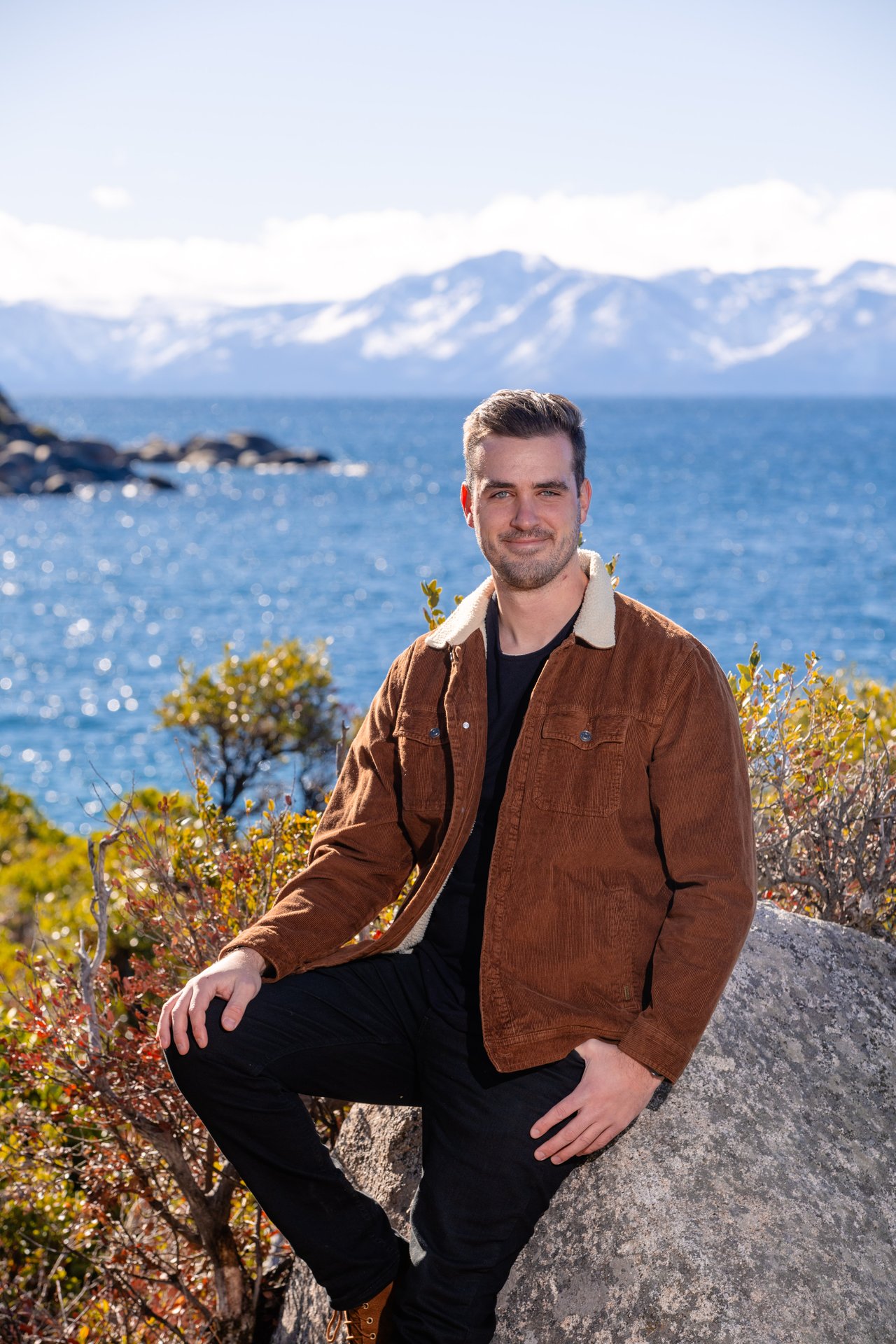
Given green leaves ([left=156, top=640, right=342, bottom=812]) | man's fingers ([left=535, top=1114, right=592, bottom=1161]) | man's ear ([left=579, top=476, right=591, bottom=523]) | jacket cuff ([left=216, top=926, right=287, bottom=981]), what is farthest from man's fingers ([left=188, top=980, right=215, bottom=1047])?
green leaves ([left=156, top=640, right=342, bottom=812])

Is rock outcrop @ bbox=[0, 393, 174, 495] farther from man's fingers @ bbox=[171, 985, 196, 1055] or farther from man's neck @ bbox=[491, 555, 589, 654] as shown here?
man's fingers @ bbox=[171, 985, 196, 1055]

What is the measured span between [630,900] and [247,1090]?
1097mm

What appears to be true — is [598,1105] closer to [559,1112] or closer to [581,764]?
[559,1112]

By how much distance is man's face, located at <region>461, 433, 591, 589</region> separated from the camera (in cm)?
352

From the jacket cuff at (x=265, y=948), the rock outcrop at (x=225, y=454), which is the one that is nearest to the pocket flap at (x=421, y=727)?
the jacket cuff at (x=265, y=948)

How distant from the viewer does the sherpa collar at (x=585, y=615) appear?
336 cm

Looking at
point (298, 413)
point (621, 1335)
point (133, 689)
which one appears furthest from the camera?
point (298, 413)

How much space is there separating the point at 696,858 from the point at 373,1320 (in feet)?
4.74

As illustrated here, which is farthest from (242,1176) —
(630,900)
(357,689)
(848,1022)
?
(357,689)

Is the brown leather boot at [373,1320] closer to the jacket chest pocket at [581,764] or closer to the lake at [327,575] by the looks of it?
the jacket chest pocket at [581,764]

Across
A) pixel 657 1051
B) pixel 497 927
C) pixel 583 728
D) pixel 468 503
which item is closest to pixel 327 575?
pixel 468 503

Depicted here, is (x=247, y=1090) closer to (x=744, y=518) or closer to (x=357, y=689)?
(x=357, y=689)

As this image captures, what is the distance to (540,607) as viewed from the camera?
3.59 metres

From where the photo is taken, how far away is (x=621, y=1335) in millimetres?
2850
